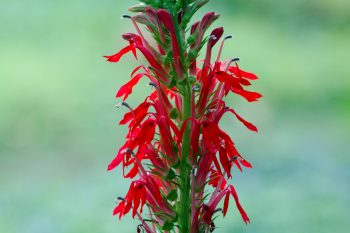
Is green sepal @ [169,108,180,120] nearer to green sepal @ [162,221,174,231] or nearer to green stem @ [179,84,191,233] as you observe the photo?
green stem @ [179,84,191,233]

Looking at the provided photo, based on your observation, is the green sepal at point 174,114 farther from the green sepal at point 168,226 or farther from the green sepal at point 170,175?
the green sepal at point 168,226

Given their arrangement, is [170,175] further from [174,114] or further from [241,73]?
[241,73]

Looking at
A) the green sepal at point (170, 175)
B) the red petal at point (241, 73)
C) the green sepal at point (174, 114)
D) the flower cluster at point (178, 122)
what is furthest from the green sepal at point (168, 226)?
the red petal at point (241, 73)

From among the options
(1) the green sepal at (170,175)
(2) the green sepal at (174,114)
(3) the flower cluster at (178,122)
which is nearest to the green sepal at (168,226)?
(3) the flower cluster at (178,122)

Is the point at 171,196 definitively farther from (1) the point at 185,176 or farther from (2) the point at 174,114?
(2) the point at 174,114

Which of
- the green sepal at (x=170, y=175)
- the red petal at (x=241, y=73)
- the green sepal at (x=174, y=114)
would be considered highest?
the red petal at (x=241, y=73)

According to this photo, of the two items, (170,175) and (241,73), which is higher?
(241,73)

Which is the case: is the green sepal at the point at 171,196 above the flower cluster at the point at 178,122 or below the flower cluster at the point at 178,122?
below

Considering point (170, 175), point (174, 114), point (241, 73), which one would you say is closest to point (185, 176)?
point (170, 175)
